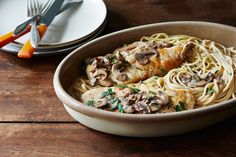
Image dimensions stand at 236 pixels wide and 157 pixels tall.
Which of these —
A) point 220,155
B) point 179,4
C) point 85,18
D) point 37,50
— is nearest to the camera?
point 220,155

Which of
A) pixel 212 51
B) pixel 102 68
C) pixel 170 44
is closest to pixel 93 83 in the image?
pixel 102 68

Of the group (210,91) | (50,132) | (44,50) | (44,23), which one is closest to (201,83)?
(210,91)

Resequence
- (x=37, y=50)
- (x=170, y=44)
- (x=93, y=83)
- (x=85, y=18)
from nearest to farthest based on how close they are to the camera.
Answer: (x=93, y=83)
(x=170, y=44)
(x=37, y=50)
(x=85, y=18)

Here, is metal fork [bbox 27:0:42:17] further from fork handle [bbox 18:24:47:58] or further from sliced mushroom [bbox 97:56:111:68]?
sliced mushroom [bbox 97:56:111:68]

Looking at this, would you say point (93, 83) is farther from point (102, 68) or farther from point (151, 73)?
point (151, 73)

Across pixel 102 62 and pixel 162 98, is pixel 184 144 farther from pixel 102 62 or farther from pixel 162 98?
pixel 102 62

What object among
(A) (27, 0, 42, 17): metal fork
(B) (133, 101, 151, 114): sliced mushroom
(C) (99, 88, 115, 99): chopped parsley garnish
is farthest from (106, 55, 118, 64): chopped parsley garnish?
(A) (27, 0, 42, 17): metal fork

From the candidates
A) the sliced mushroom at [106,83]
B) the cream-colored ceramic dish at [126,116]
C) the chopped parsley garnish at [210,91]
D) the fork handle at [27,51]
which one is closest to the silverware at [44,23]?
the fork handle at [27,51]
